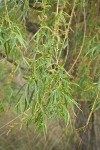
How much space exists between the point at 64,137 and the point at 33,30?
87 cm

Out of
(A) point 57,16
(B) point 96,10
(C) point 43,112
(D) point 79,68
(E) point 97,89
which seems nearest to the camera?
(C) point 43,112

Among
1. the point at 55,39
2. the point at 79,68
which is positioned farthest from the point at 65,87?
the point at 79,68

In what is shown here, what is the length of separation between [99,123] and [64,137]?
486mm

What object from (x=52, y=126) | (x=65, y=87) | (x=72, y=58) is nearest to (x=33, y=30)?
(x=72, y=58)

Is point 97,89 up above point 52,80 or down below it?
below

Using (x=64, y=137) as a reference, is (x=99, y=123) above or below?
above

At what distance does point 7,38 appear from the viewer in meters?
1.35

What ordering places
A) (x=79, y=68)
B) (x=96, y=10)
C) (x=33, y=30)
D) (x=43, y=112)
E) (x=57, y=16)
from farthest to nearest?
(x=33, y=30)
(x=96, y=10)
(x=79, y=68)
(x=57, y=16)
(x=43, y=112)

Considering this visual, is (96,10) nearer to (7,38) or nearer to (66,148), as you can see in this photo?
(66,148)

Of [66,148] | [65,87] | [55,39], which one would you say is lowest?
[66,148]

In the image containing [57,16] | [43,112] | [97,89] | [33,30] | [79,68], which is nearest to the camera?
[43,112]

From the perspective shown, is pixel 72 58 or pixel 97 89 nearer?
pixel 97 89

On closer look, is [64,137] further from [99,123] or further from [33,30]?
[33,30]

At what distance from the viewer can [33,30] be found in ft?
10.1
